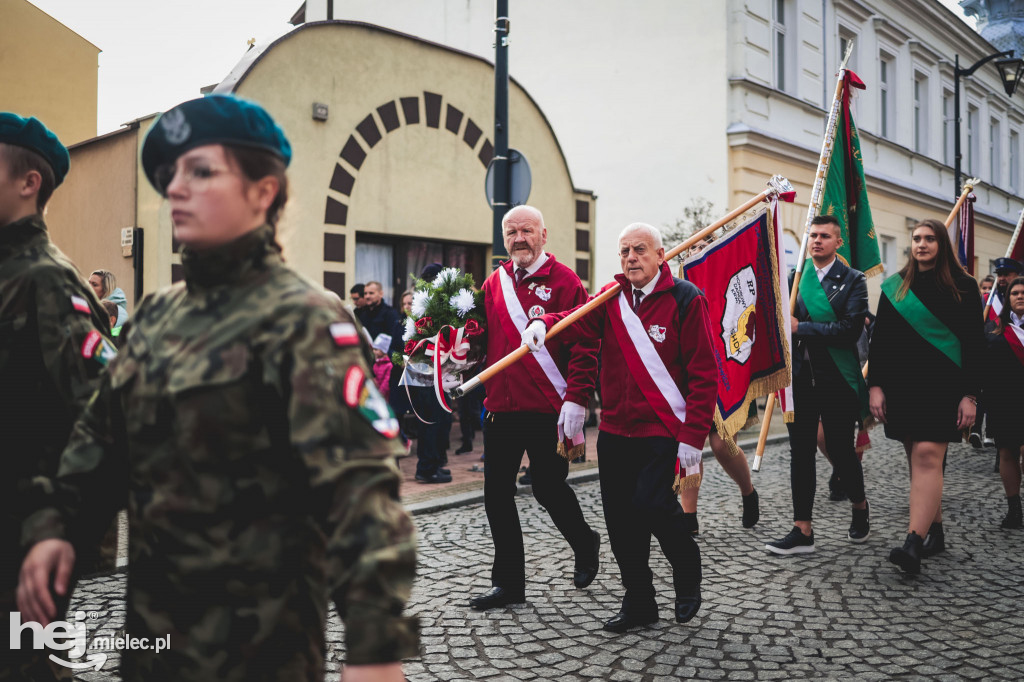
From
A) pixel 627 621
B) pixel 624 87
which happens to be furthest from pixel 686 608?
pixel 624 87

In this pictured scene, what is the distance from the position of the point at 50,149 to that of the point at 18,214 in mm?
219

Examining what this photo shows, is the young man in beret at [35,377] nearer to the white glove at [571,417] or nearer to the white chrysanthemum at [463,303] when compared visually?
the white glove at [571,417]

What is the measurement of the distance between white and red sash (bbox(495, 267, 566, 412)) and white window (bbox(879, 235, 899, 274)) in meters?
19.1

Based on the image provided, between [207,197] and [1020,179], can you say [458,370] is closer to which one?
[207,197]

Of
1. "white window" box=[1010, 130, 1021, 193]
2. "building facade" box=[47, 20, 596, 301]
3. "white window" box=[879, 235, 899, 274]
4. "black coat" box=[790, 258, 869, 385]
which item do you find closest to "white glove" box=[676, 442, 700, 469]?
"black coat" box=[790, 258, 869, 385]

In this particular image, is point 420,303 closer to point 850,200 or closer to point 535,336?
point 535,336

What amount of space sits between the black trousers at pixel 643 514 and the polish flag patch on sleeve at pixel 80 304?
2588 millimetres

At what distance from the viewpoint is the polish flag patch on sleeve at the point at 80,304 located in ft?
7.55

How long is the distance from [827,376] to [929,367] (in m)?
0.61

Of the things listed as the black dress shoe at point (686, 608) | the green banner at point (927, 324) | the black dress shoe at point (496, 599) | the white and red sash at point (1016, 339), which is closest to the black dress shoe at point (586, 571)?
the black dress shoe at point (496, 599)

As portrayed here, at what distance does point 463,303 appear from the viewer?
4.95 meters

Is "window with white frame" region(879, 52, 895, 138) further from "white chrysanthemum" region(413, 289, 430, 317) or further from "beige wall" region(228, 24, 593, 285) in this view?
"white chrysanthemum" region(413, 289, 430, 317)

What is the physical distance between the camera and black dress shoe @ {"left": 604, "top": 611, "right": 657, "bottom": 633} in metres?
4.13

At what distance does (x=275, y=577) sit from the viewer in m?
1.66
